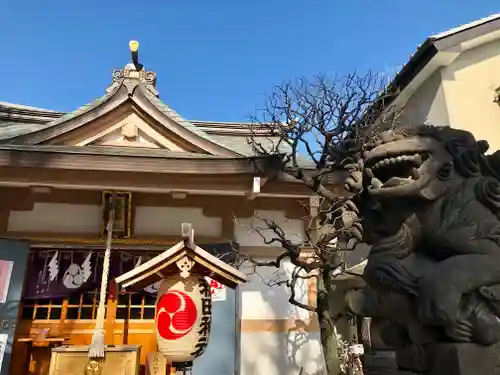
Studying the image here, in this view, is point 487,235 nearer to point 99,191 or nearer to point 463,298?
point 463,298

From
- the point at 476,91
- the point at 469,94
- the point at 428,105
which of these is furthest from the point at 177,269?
the point at 476,91

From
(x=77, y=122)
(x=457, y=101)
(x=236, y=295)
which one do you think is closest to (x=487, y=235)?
(x=236, y=295)

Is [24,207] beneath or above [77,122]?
beneath

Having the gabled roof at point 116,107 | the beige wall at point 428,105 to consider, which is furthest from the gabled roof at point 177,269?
the beige wall at point 428,105

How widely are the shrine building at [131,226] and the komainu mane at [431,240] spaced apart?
10.7ft

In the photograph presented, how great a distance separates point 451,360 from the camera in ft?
8.32

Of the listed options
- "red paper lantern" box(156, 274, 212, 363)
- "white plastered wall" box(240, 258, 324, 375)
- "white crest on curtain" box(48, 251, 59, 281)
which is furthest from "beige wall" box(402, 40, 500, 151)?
"white crest on curtain" box(48, 251, 59, 281)

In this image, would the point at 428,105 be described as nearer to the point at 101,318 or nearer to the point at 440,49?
the point at 440,49

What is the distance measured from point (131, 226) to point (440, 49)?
9.54m

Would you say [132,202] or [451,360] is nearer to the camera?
[451,360]

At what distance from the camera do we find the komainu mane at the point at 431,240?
2637 mm

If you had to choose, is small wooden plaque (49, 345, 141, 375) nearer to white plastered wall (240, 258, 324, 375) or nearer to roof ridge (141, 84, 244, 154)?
white plastered wall (240, 258, 324, 375)

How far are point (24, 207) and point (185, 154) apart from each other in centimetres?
305

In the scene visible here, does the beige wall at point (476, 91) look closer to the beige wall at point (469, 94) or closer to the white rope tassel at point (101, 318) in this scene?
the beige wall at point (469, 94)
